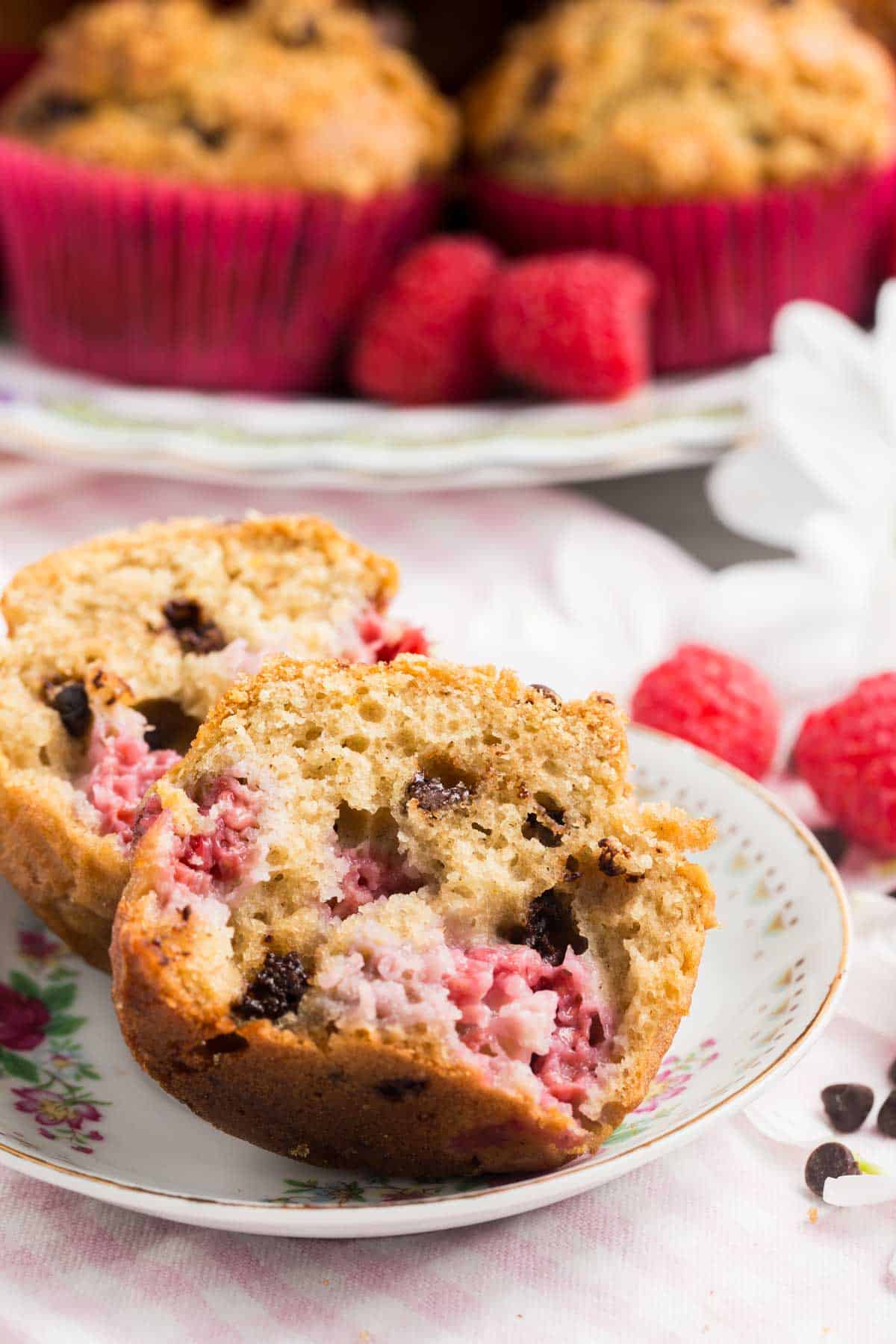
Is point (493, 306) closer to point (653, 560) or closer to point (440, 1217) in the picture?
point (653, 560)

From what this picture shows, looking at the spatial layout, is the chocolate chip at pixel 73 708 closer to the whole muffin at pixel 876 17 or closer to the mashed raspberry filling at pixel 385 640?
the mashed raspberry filling at pixel 385 640

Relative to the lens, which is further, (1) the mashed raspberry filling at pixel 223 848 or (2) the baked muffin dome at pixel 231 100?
(2) the baked muffin dome at pixel 231 100

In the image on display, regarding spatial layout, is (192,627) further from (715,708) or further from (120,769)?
(715,708)

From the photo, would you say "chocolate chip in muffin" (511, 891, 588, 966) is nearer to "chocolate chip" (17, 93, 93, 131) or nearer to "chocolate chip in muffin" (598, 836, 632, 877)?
"chocolate chip in muffin" (598, 836, 632, 877)

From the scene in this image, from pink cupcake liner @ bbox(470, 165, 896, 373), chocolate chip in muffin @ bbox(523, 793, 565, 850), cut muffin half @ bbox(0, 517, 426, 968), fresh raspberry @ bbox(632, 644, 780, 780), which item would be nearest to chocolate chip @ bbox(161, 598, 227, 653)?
cut muffin half @ bbox(0, 517, 426, 968)

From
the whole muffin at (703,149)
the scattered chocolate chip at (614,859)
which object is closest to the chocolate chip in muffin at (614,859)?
the scattered chocolate chip at (614,859)

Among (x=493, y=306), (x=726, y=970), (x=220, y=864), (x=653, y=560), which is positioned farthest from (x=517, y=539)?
(x=220, y=864)
